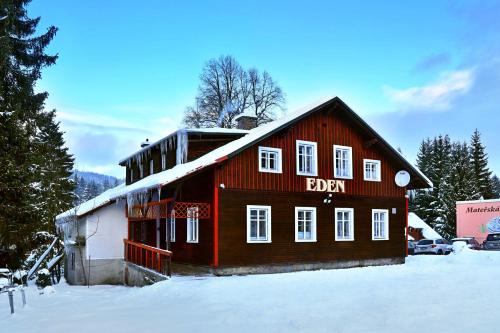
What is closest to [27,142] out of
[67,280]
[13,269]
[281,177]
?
[13,269]

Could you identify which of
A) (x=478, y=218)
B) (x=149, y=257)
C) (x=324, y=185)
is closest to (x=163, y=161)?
(x=149, y=257)

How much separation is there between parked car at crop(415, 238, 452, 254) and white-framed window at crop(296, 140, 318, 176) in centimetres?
1788

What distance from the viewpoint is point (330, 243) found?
21.9 m

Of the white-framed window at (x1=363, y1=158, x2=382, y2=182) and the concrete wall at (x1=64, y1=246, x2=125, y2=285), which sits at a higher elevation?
the white-framed window at (x1=363, y1=158, x2=382, y2=182)

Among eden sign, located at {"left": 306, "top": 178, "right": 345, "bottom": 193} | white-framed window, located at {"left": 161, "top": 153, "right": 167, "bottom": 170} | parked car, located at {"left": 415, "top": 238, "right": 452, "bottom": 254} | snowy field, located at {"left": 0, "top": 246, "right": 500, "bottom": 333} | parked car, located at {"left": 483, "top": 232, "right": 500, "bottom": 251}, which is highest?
white-framed window, located at {"left": 161, "top": 153, "right": 167, "bottom": 170}

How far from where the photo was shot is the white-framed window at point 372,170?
77.1 feet

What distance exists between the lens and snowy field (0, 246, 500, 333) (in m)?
9.73

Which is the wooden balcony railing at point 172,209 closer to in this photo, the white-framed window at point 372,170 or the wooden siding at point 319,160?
the wooden siding at point 319,160

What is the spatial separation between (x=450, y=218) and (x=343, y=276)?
3865 cm

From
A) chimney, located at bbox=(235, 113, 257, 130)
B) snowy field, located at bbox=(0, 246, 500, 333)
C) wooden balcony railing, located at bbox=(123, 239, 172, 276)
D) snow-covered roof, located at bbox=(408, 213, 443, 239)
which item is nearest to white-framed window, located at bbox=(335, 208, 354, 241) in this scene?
snowy field, located at bbox=(0, 246, 500, 333)

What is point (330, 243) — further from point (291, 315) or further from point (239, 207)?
point (291, 315)

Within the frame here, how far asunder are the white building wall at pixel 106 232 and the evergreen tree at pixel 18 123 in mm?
2420

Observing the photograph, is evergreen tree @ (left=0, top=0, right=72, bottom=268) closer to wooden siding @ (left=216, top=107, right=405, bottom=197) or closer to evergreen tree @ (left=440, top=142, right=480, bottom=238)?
wooden siding @ (left=216, top=107, right=405, bottom=197)

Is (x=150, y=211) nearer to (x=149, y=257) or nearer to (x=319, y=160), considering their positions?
(x=149, y=257)
